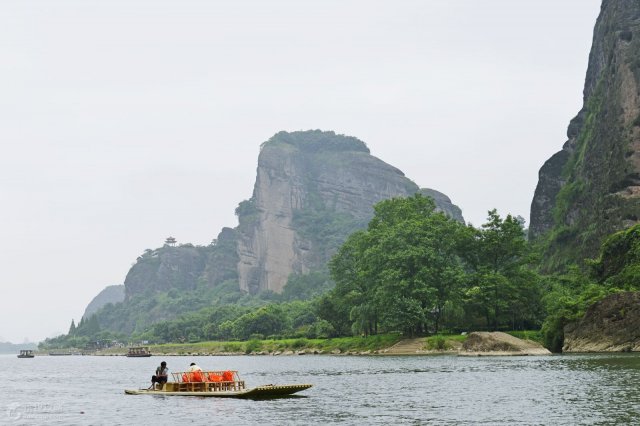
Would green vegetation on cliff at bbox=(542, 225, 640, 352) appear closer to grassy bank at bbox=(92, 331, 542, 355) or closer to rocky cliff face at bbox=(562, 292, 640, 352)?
rocky cliff face at bbox=(562, 292, 640, 352)

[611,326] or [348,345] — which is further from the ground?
[611,326]

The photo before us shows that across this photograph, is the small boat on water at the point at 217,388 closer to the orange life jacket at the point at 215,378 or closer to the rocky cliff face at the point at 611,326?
the orange life jacket at the point at 215,378

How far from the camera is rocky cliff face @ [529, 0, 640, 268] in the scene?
14238 centimetres

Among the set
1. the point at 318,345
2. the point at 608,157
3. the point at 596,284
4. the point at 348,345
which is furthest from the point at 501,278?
the point at 608,157

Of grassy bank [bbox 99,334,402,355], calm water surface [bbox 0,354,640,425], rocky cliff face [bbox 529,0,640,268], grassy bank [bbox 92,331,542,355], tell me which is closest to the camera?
calm water surface [bbox 0,354,640,425]

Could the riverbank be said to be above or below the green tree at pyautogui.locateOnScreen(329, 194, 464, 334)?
below

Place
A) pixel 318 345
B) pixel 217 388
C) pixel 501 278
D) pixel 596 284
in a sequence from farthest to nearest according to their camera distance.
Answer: pixel 318 345, pixel 501 278, pixel 596 284, pixel 217 388

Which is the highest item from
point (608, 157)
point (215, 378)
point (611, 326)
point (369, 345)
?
point (608, 157)

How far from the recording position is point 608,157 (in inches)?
6029

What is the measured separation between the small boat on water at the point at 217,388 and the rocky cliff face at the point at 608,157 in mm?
101180

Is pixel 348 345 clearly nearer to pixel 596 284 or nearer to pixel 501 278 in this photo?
pixel 501 278

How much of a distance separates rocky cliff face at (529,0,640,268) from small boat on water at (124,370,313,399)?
10118 cm

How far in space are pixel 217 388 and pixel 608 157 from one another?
123 m

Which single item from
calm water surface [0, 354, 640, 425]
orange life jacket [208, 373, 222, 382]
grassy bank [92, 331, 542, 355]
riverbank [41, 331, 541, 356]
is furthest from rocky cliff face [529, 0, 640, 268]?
orange life jacket [208, 373, 222, 382]
